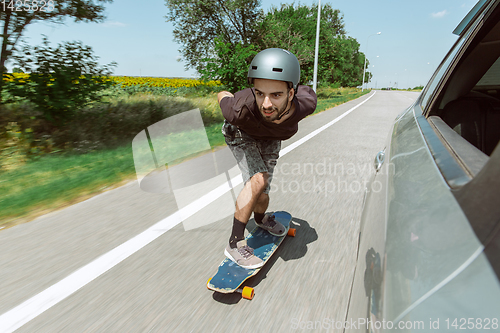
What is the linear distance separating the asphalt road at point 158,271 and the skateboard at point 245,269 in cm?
9

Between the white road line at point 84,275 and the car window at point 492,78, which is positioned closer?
the white road line at point 84,275

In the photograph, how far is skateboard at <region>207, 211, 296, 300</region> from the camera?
2266 millimetres

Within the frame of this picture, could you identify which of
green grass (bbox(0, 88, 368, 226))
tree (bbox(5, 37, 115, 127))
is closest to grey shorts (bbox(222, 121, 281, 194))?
green grass (bbox(0, 88, 368, 226))

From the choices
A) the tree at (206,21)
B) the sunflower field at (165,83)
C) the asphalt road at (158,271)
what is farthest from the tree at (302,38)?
the asphalt road at (158,271)

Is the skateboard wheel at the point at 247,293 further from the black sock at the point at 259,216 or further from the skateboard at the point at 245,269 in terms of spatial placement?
the black sock at the point at 259,216

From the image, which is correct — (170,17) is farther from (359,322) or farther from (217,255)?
(359,322)

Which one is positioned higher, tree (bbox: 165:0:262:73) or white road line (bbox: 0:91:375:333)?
tree (bbox: 165:0:262:73)

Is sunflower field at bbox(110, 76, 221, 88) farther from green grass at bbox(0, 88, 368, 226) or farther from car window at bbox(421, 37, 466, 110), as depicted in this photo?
car window at bbox(421, 37, 466, 110)

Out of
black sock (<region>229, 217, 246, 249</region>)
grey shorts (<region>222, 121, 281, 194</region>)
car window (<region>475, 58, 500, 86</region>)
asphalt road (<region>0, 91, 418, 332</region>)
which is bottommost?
asphalt road (<region>0, 91, 418, 332</region>)

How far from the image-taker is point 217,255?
2836mm

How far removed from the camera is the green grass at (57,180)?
12.8 feet

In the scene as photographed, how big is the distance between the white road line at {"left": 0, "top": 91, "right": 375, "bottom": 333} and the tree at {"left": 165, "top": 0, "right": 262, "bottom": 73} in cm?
2080

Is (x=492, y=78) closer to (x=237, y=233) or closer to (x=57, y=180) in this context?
(x=237, y=233)

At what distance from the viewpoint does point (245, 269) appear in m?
2.50
